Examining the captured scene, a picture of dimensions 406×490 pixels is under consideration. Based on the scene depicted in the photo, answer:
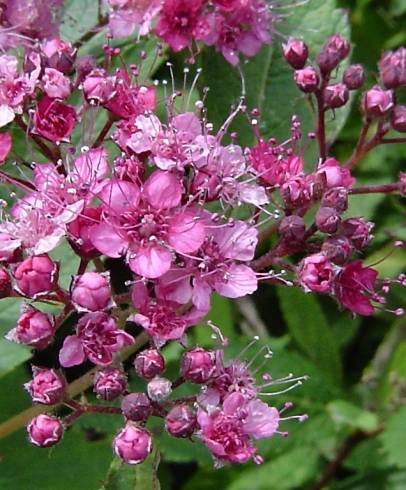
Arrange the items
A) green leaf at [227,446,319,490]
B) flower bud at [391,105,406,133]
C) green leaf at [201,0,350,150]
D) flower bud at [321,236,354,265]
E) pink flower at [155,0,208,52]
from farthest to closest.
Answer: green leaf at [227,446,319,490]
green leaf at [201,0,350,150]
pink flower at [155,0,208,52]
flower bud at [391,105,406,133]
flower bud at [321,236,354,265]

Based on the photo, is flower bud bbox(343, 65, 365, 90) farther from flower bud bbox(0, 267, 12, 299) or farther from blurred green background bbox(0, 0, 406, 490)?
flower bud bbox(0, 267, 12, 299)

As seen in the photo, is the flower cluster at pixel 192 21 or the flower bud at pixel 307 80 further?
the flower cluster at pixel 192 21

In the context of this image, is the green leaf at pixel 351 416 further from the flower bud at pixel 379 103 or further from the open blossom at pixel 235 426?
the flower bud at pixel 379 103

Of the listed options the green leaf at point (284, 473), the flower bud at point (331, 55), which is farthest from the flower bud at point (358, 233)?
the green leaf at point (284, 473)

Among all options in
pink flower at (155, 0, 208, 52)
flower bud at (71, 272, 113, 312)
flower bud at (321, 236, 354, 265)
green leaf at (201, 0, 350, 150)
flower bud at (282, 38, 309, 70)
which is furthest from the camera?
green leaf at (201, 0, 350, 150)

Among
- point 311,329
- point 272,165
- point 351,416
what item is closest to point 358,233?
point 272,165

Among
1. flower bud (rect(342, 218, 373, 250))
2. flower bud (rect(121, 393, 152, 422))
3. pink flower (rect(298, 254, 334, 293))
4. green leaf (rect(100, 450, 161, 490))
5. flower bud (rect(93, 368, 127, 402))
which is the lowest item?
green leaf (rect(100, 450, 161, 490))

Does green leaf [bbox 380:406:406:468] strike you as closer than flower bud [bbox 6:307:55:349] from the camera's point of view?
No

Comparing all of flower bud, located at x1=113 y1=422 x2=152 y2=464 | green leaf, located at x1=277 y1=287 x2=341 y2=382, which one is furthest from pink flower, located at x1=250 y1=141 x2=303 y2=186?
green leaf, located at x1=277 y1=287 x2=341 y2=382
